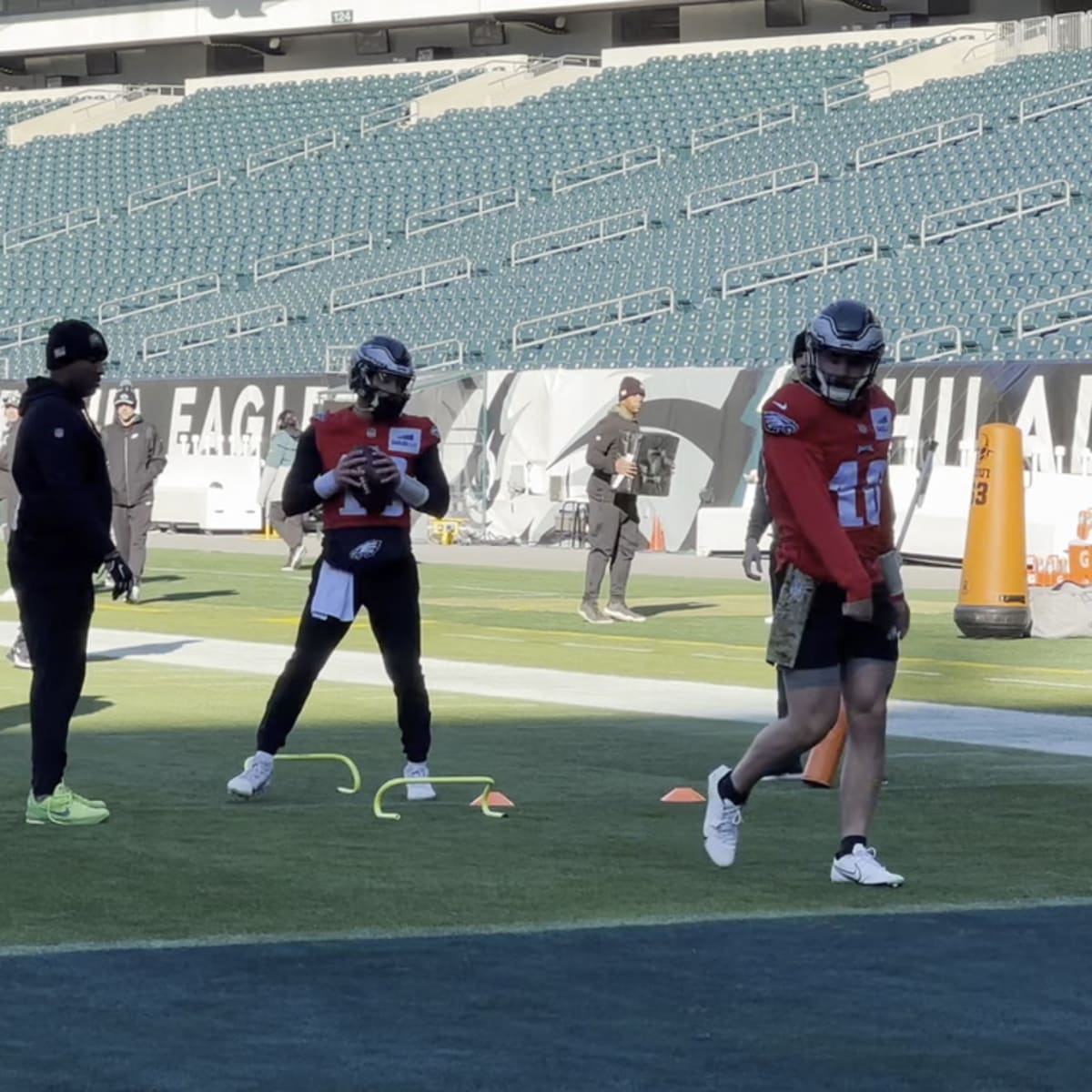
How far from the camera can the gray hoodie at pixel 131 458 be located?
2241cm

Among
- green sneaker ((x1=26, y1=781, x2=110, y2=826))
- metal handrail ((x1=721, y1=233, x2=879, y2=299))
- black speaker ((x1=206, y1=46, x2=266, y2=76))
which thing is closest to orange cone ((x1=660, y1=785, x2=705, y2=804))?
green sneaker ((x1=26, y1=781, x2=110, y2=826))

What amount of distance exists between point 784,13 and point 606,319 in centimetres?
1599

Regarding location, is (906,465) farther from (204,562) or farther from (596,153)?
(596,153)

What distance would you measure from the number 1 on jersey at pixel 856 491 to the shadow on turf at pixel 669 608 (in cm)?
1358

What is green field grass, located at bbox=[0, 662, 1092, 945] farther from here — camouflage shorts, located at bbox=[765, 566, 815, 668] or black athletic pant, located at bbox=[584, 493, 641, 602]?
black athletic pant, located at bbox=[584, 493, 641, 602]

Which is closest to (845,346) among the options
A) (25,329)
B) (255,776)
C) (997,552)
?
(255,776)

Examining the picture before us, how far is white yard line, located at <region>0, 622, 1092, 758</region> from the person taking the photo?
13117mm

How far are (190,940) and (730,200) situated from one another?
3756 centimetres

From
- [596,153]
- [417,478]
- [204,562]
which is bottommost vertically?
[204,562]

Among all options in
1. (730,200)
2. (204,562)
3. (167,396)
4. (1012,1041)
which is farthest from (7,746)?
(730,200)

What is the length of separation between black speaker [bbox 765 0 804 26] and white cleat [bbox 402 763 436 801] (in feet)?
147

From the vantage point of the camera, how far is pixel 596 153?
1916 inches

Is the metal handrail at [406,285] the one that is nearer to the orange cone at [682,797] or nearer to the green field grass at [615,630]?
the green field grass at [615,630]

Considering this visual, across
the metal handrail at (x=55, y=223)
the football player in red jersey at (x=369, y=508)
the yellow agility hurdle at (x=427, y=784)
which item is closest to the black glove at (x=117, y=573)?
the football player in red jersey at (x=369, y=508)
